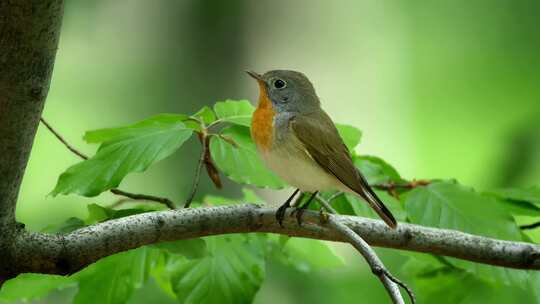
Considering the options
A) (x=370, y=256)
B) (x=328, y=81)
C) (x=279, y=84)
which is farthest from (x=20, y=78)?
(x=328, y=81)

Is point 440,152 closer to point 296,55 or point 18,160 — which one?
point 296,55

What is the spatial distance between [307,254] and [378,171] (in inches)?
18.3

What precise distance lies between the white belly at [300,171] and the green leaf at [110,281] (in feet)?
2.28

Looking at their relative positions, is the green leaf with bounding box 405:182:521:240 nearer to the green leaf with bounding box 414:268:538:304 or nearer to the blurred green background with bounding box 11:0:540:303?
the green leaf with bounding box 414:268:538:304

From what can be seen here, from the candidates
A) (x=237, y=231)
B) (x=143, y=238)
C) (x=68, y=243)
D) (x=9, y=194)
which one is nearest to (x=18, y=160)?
(x=9, y=194)

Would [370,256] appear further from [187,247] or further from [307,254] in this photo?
[307,254]

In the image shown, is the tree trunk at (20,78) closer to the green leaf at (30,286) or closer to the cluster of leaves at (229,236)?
the cluster of leaves at (229,236)

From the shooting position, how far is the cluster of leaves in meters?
2.52

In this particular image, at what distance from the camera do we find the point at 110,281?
2664 millimetres

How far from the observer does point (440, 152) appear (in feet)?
22.7

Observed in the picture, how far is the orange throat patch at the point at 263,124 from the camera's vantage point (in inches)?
119

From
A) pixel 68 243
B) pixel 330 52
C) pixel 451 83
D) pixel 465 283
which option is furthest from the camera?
pixel 330 52

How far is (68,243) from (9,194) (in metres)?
0.22

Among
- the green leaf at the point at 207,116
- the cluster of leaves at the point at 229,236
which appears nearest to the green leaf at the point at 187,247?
the cluster of leaves at the point at 229,236
